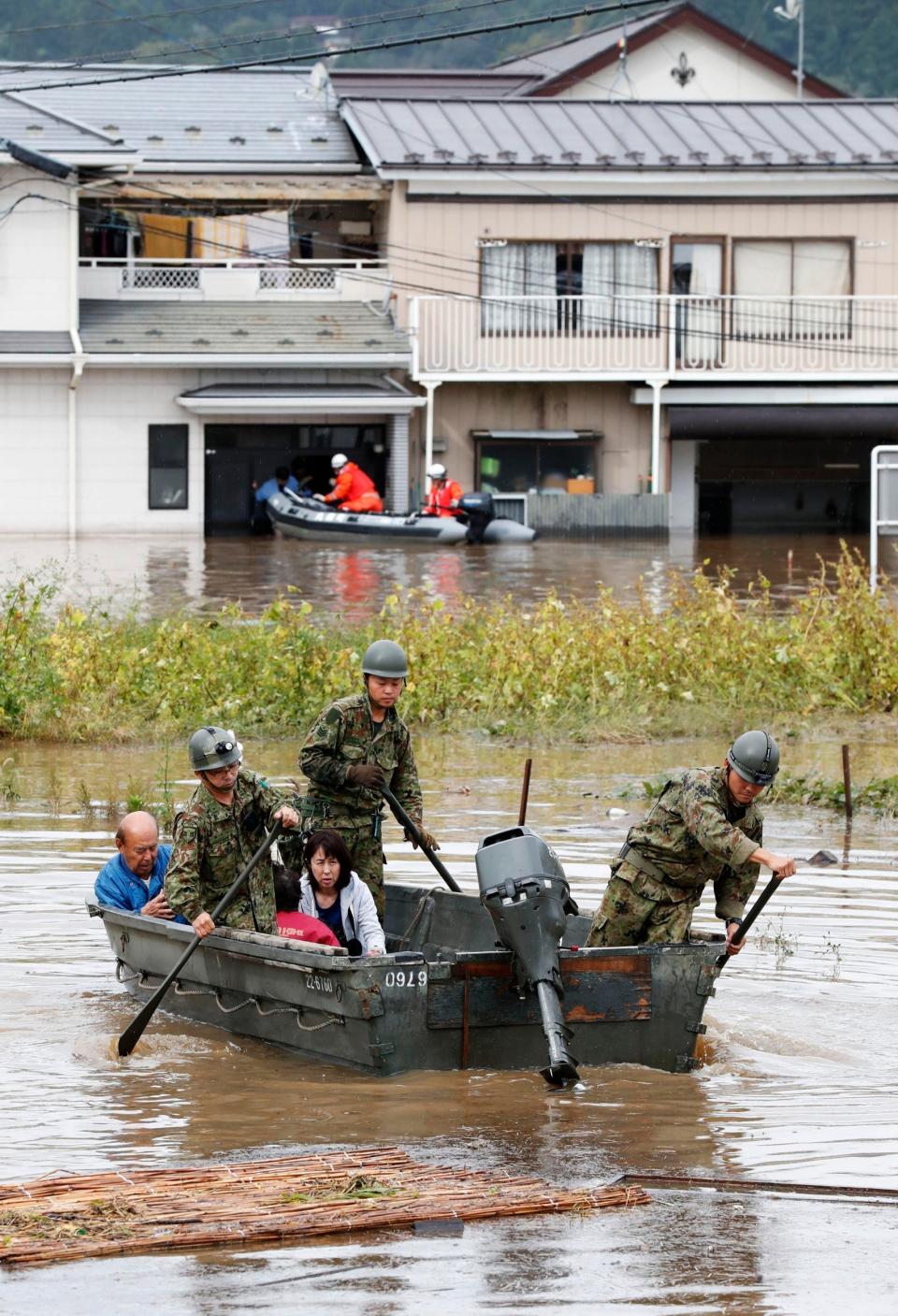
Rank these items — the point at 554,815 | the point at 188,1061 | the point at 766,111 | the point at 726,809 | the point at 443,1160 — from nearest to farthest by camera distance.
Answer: the point at 443,1160, the point at 726,809, the point at 188,1061, the point at 554,815, the point at 766,111

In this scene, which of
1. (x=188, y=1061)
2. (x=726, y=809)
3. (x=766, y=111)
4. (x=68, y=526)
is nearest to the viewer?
(x=726, y=809)

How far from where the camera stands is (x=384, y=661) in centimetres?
1068

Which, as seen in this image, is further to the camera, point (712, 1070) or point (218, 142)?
point (218, 142)

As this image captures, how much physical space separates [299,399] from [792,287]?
10620 mm

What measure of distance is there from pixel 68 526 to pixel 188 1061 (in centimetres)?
3180

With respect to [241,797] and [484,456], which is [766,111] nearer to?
[484,456]

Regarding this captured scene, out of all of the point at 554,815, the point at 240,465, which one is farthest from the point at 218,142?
the point at 554,815

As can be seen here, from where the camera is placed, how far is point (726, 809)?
9328mm

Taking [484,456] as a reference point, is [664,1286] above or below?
below

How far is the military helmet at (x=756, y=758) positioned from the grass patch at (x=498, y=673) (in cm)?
826

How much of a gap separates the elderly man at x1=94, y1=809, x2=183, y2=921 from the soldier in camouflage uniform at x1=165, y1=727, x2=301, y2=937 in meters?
0.65

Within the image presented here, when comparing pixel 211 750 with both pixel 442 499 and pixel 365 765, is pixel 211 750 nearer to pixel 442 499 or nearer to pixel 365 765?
pixel 365 765

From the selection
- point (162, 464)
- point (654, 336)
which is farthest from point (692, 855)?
point (654, 336)

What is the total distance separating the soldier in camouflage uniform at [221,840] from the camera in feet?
32.9
